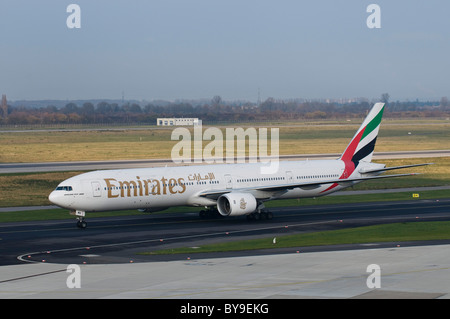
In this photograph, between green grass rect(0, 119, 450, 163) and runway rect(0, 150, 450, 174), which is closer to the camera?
runway rect(0, 150, 450, 174)

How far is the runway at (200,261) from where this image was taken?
3133 centimetres

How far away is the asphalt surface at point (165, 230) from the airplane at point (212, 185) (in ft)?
5.09

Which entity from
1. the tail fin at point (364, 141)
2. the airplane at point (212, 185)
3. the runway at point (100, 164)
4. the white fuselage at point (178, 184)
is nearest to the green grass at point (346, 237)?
the airplane at point (212, 185)

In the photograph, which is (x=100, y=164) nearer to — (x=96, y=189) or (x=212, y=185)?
(x=212, y=185)

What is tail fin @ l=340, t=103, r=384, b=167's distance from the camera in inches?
2598

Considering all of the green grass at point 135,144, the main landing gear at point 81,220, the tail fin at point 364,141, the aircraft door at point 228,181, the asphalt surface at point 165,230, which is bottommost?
the asphalt surface at point 165,230

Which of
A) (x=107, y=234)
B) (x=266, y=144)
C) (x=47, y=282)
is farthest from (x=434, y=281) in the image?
(x=266, y=144)

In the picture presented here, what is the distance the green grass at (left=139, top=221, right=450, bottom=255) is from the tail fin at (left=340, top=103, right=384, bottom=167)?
13.9 meters

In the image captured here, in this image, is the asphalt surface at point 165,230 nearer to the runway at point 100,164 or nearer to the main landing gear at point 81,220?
the main landing gear at point 81,220

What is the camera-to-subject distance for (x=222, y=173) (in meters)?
59.2

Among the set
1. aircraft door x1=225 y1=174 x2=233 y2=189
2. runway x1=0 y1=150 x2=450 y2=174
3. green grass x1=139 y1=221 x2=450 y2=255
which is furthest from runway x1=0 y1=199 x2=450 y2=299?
runway x1=0 y1=150 x2=450 y2=174

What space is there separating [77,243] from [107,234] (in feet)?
13.9

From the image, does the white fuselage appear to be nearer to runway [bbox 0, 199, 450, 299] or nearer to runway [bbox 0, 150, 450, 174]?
runway [bbox 0, 199, 450, 299]
